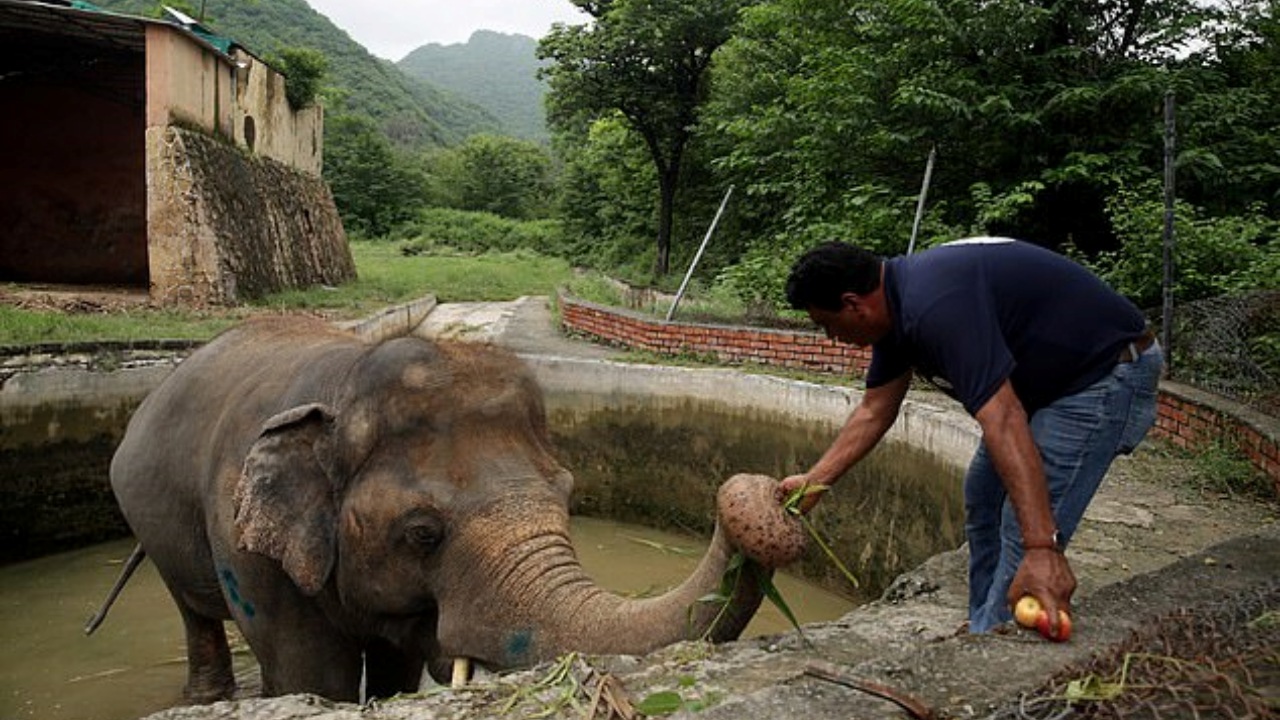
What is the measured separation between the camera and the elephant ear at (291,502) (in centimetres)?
338

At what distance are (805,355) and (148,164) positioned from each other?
1034cm

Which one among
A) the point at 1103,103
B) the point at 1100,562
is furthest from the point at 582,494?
the point at 1103,103

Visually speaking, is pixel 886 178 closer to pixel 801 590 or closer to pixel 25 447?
pixel 801 590

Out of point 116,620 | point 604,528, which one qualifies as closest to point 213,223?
point 604,528

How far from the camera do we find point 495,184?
58.4 meters

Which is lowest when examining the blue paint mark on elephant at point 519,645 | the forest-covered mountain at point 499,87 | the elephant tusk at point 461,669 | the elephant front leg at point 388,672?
the elephant front leg at point 388,672

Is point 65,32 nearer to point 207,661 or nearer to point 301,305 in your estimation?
point 301,305

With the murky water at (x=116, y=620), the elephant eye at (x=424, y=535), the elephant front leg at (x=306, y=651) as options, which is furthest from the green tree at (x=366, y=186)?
the elephant eye at (x=424, y=535)

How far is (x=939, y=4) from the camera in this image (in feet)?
39.7

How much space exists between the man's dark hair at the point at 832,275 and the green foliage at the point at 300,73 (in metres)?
21.0

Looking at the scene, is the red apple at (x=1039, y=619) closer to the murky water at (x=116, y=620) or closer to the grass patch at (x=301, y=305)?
the murky water at (x=116, y=620)

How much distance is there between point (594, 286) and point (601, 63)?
20.1 feet

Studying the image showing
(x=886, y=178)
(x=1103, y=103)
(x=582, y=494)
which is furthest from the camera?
(x=886, y=178)

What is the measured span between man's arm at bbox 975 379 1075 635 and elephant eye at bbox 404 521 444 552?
1.78m
